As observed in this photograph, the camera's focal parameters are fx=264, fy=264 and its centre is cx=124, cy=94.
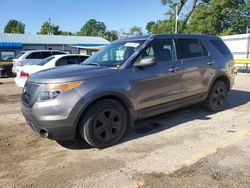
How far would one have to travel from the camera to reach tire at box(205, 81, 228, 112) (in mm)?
6386

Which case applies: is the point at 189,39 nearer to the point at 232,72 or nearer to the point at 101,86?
the point at 232,72

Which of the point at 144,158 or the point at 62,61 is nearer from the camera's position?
the point at 144,158

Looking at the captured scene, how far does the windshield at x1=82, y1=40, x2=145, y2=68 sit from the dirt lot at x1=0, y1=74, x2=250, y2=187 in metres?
1.43

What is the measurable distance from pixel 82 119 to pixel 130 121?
3.14 feet

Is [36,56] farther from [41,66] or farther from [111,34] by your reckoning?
[111,34]

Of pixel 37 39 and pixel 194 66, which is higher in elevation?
pixel 37 39

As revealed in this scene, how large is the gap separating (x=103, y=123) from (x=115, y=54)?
153 centimetres

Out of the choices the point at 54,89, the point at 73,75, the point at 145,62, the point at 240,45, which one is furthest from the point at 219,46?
the point at 240,45

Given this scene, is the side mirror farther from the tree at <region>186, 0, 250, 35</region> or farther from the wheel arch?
the tree at <region>186, 0, 250, 35</region>

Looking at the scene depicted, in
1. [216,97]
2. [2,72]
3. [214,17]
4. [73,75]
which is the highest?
[214,17]

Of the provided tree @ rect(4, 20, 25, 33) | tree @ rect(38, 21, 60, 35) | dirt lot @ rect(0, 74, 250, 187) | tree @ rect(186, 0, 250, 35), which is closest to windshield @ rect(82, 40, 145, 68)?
dirt lot @ rect(0, 74, 250, 187)

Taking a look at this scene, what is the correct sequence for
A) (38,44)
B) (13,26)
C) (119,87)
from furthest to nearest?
(13,26) < (38,44) < (119,87)

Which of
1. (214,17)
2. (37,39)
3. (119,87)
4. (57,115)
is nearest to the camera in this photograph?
(57,115)

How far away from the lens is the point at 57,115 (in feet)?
13.1
